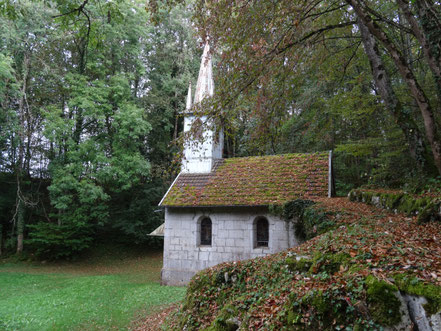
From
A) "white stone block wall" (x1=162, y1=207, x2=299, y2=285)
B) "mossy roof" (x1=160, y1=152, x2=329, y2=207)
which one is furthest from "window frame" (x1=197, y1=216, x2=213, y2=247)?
"mossy roof" (x1=160, y1=152, x2=329, y2=207)

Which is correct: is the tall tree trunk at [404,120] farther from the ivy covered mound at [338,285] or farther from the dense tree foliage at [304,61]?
the ivy covered mound at [338,285]

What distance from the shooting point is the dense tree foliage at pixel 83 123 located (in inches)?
717

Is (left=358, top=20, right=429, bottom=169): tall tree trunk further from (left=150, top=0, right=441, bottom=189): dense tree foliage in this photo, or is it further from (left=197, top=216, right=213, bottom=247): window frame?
(left=197, top=216, right=213, bottom=247): window frame

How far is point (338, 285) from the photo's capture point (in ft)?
9.44

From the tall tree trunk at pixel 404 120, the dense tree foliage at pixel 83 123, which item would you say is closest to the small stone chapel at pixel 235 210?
the dense tree foliage at pixel 83 123

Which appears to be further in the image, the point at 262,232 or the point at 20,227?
the point at 20,227

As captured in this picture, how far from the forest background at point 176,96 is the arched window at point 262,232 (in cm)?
391

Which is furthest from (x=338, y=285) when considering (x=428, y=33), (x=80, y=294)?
(x=80, y=294)

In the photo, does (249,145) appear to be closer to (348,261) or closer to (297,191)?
(297,191)

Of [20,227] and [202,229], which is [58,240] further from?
[202,229]

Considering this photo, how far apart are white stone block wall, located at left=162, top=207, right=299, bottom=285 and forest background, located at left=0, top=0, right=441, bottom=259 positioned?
319 centimetres

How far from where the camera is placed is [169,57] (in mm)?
24219

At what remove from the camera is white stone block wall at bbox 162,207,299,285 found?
1195 centimetres

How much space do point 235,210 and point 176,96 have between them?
13549mm
